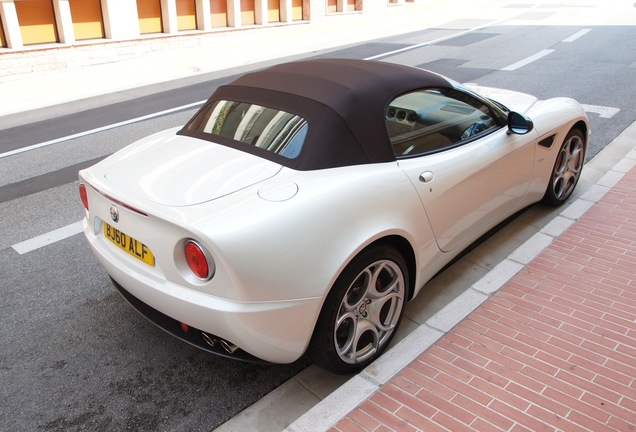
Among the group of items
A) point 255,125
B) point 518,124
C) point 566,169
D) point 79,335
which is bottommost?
point 79,335

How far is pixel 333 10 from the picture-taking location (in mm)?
23484

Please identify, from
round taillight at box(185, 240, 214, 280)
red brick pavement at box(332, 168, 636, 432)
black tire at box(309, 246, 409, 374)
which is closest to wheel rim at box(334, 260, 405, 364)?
black tire at box(309, 246, 409, 374)

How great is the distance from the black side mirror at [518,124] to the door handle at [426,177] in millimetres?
1017

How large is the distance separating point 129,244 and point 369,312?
1.35 metres

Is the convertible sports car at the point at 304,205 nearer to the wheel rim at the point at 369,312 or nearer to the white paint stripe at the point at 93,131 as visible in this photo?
the wheel rim at the point at 369,312

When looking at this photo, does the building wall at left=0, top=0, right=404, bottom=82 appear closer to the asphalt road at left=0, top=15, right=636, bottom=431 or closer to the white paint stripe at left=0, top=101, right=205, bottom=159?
the asphalt road at left=0, top=15, right=636, bottom=431

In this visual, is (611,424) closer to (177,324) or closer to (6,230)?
(177,324)

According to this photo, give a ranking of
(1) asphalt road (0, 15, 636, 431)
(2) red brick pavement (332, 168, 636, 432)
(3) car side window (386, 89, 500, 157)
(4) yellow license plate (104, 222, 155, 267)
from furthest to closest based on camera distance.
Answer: (3) car side window (386, 89, 500, 157) → (1) asphalt road (0, 15, 636, 431) → (4) yellow license plate (104, 222, 155, 267) → (2) red brick pavement (332, 168, 636, 432)

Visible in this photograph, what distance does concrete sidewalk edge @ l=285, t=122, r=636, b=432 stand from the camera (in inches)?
111

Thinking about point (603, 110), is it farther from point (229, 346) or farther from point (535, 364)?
point (229, 346)

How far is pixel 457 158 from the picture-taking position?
12.0 feet

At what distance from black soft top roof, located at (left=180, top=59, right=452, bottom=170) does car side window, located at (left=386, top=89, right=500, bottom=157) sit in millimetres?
89

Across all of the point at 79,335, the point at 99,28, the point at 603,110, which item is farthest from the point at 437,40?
the point at 79,335

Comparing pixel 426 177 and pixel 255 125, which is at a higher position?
pixel 255 125
